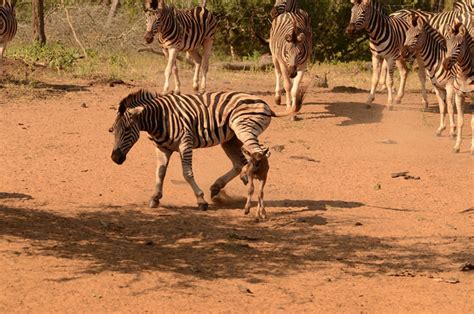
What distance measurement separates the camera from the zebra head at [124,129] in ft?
38.4

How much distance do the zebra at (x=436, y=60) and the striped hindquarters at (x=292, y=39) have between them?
1940 mm

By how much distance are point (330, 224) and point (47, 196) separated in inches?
133

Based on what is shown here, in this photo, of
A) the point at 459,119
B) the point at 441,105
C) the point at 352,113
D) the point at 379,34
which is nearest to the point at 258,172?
the point at 459,119

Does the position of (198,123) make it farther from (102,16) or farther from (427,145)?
(102,16)

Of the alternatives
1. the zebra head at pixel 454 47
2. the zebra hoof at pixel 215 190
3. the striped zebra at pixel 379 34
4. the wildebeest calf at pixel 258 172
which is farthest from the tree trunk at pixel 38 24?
the wildebeest calf at pixel 258 172

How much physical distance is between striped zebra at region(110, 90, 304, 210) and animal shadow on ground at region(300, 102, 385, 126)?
5.84m

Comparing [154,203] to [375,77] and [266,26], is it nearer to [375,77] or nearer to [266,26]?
[375,77]

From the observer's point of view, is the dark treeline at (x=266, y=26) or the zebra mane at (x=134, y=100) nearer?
the zebra mane at (x=134, y=100)

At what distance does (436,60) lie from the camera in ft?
58.3

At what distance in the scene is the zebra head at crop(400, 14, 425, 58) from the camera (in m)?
18.5

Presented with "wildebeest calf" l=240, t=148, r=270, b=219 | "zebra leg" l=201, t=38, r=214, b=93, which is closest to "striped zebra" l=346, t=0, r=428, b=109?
"zebra leg" l=201, t=38, r=214, b=93

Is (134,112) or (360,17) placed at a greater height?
(360,17)

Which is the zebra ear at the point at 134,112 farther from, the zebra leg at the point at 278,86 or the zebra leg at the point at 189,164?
the zebra leg at the point at 278,86

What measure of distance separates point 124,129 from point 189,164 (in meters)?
0.86
